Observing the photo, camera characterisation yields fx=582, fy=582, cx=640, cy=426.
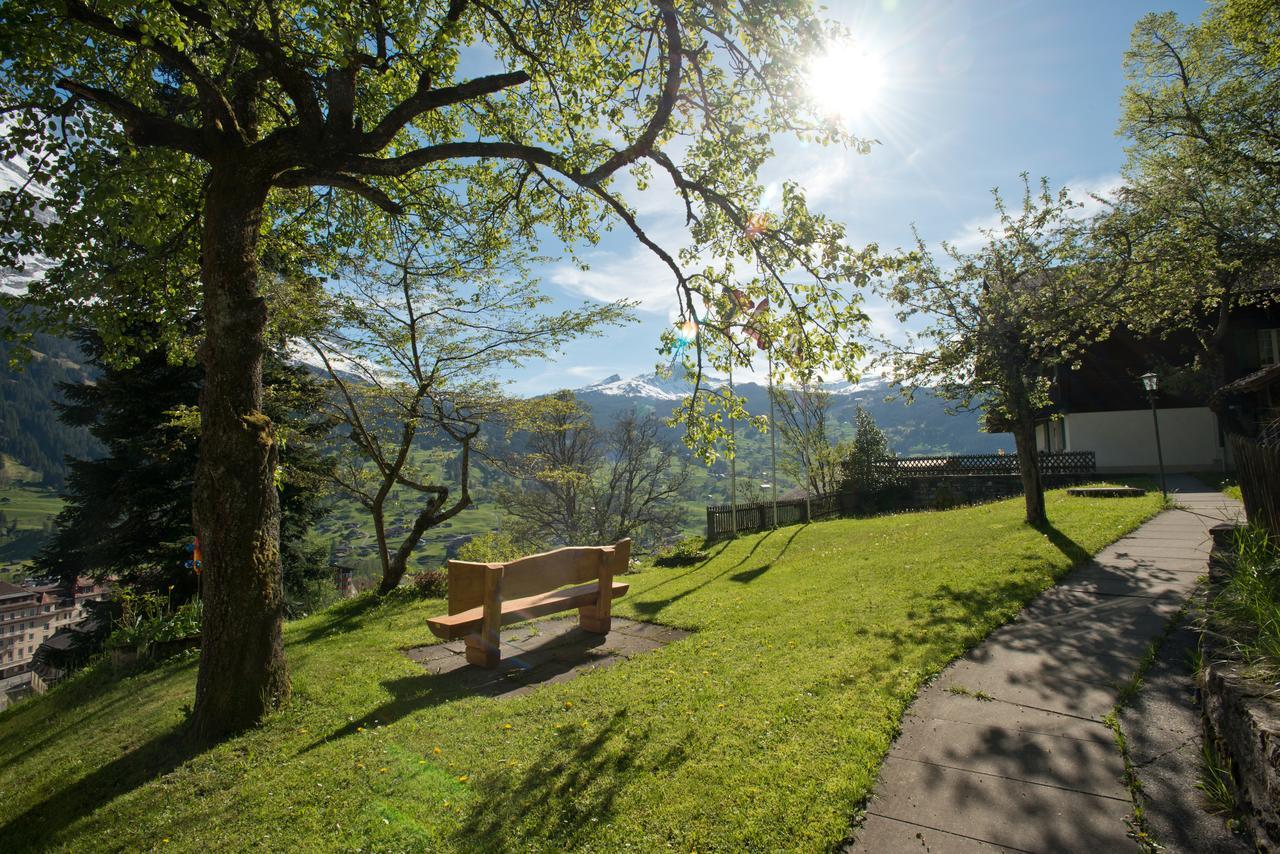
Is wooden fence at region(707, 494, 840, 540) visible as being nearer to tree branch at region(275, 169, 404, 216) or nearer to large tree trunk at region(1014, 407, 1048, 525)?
large tree trunk at region(1014, 407, 1048, 525)

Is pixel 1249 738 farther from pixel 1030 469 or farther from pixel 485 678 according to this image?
pixel 1030 469

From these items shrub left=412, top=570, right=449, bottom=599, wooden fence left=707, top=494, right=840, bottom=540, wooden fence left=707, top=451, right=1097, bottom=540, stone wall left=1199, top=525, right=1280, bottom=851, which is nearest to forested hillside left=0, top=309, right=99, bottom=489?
wooden fence left=707, top=494, right=840, bottom=540

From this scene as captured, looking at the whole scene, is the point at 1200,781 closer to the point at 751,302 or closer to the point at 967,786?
the point at 967,786

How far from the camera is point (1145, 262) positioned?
1337 centimetres

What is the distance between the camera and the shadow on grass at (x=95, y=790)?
3.73m

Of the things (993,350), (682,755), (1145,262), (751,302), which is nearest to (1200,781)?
(682,755)

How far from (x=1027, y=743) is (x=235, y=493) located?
5998mm

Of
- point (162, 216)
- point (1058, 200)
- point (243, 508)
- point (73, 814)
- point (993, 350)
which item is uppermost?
point (1058, 200)

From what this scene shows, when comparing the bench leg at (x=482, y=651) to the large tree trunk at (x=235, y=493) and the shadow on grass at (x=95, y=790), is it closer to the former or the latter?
the large tree trunk at (x=235, y=493)

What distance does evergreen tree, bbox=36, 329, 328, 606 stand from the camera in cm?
1435

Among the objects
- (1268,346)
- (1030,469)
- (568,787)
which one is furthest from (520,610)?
(1268,346)

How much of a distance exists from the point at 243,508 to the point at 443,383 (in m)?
7.77

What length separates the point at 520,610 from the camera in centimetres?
617

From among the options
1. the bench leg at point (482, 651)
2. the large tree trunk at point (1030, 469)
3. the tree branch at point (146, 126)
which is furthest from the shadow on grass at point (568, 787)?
the large tree trunk at point (1030, 469)
